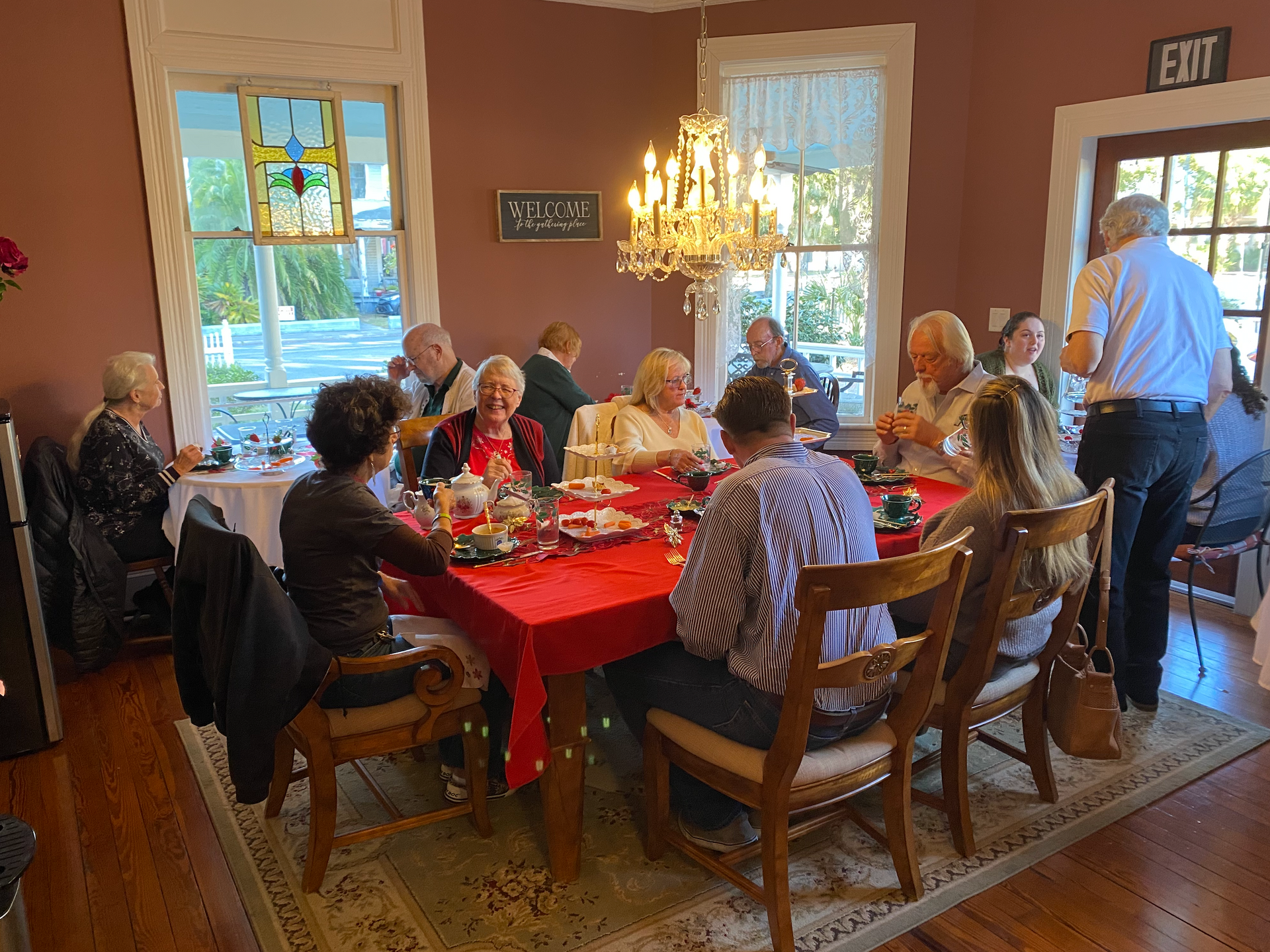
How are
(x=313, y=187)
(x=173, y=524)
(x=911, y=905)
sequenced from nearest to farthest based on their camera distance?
(x=911, y=905), (x=173, y=524), (x=313, y=187)

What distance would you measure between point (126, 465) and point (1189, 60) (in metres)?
4.73

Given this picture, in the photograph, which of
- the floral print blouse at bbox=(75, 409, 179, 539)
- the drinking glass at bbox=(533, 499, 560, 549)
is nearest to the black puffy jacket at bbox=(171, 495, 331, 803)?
the drinking glass at bbox=(533, 499, 560, 549)

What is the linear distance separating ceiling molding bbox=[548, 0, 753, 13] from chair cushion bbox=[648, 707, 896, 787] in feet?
13.9

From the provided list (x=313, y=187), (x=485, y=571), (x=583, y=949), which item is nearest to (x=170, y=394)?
(x=313, y=187)

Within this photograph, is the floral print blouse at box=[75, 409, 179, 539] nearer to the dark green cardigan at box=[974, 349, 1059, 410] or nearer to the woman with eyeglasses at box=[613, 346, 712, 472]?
the woman with eyeglasses at box=[613, 346, 712, 472]

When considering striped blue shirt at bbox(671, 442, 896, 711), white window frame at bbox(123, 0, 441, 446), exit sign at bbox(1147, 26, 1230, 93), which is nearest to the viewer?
striped blue shirt at bbox(671, 442, 896, 711)

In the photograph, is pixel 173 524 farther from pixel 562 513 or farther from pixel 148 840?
pixel 562 513

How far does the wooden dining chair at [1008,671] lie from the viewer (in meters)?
2.16

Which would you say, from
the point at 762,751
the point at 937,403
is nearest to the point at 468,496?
the point at 762,751

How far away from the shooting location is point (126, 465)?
3.79m

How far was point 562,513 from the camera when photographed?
2.98 metres

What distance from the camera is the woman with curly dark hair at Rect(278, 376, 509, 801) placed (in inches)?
86.7

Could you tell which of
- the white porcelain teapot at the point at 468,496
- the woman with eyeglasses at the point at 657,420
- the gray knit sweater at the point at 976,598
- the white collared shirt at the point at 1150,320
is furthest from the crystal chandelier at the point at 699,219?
the gray knit sweater at the point at 976,598

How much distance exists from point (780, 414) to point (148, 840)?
2.07 m
